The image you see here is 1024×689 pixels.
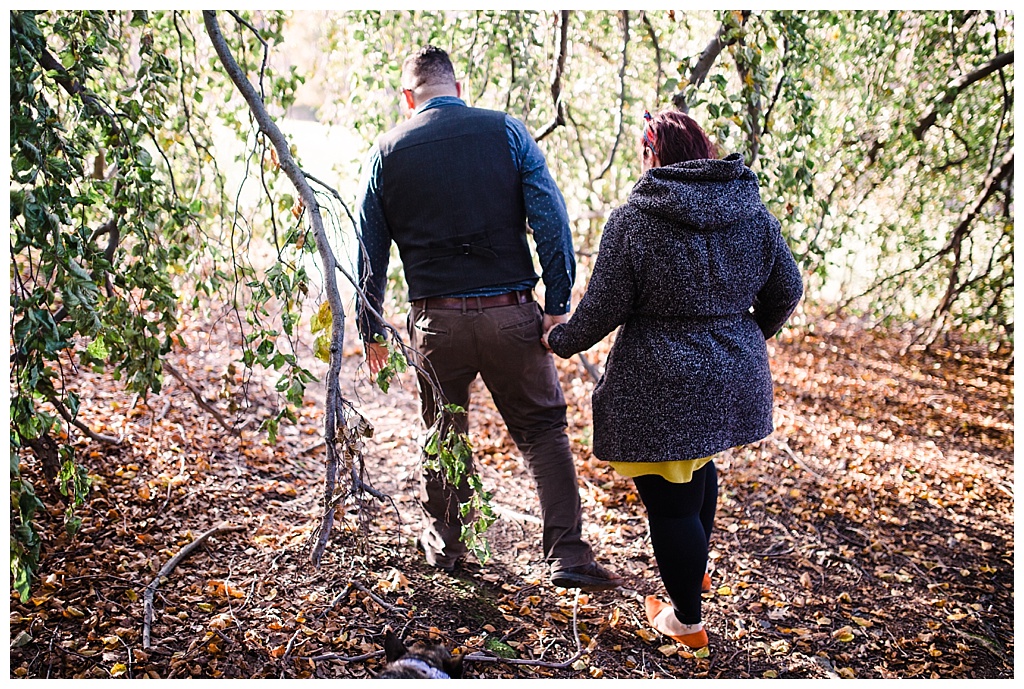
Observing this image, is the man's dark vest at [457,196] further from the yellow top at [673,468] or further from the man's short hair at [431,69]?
the yellow top at [673,468]

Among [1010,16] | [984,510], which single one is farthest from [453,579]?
[1010,16]

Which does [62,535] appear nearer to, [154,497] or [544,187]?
[154,497]

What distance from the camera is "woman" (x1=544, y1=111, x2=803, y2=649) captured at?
5.96 ft

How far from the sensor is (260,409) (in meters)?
3.56

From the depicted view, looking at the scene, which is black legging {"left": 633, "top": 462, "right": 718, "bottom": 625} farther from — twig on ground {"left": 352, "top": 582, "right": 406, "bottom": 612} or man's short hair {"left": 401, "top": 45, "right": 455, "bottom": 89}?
man's short hair {"left": 401, "top": 45, "right": 455, "bottom": 89}

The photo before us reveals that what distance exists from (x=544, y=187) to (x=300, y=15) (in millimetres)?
2787

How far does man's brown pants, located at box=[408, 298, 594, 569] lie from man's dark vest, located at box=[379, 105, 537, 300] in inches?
3.8

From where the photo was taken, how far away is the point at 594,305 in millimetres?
1906

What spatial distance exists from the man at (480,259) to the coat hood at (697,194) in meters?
0.35

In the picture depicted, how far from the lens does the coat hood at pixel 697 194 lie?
1791 mm

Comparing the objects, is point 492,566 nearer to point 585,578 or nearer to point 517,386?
point 585,578

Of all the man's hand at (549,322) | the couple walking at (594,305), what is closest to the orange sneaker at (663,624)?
the couple walking at (594,305)

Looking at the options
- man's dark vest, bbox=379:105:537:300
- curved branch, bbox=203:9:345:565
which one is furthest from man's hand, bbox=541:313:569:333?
curved branch, bbox=203:9:345:565

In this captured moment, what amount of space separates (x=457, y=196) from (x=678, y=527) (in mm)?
1014
